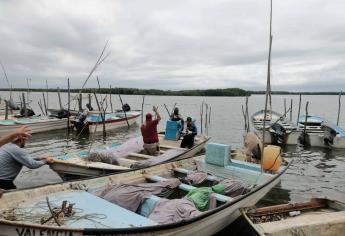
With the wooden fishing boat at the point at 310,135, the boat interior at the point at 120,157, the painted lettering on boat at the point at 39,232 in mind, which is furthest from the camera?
the wooden fishing boat at the point at 310,135

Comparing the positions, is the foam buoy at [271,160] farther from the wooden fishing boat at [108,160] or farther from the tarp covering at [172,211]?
the tarp covering at [172,211]

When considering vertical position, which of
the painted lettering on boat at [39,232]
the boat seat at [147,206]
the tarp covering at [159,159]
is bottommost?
the boat seat at [147,206]

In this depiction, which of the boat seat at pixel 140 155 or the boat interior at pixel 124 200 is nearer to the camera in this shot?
the boat interior at pixel 124 200

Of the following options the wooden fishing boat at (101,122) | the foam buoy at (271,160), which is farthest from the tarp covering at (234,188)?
the wooden fishing boat at (101,122)

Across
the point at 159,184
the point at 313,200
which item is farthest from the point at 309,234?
the point at 159,184

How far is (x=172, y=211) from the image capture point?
20.2 ft

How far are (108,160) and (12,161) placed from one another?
4.01 metres

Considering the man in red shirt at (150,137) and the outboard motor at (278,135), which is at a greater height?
the man in red shirt at (150,137)

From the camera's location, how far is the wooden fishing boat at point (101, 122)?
23.3 meters

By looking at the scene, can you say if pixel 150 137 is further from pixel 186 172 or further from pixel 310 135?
pixel 310 135

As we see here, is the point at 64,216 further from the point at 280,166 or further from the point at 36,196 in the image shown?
the point at 280,166

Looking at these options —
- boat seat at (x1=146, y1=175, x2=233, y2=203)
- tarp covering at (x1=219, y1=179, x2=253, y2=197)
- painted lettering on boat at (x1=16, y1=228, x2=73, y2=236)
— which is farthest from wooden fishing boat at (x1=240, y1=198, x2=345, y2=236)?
Result: painted lettering on boat at (x1=16, y1=228, x2=73, y2=236)

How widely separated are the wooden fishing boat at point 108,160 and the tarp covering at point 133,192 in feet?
4.40

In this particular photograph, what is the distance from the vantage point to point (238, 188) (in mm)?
7965
